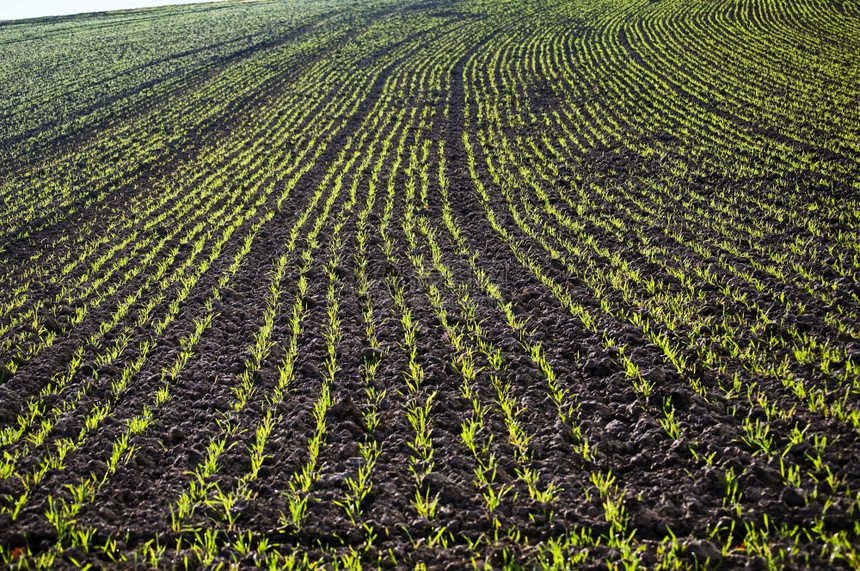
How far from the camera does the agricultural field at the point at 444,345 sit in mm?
4098

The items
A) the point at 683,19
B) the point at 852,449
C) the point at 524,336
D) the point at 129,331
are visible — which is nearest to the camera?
the point at 852,449

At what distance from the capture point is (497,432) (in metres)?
5.05

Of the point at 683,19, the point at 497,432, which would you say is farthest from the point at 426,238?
the point at 683,19

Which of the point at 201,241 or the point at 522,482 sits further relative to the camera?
the point at 201,241

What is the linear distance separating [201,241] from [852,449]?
8909 millimetres

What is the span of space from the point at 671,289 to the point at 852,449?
3131 millimetres

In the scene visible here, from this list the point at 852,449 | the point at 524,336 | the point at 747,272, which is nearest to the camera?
the point at 852,449

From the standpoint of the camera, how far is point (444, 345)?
6.48 metres

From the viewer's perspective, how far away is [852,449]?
4.40 metres

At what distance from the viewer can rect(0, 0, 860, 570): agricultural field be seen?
410cm

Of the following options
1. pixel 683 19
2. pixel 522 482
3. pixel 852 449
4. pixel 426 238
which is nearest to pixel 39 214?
pixel 426 238

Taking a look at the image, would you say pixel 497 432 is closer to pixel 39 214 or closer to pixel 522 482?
pixel 522 482

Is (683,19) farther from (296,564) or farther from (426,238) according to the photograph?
(296,564)

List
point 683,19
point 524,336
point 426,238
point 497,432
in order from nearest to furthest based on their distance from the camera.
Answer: point 497,432 < point 524,336 < point 426,238 < point 683,19
